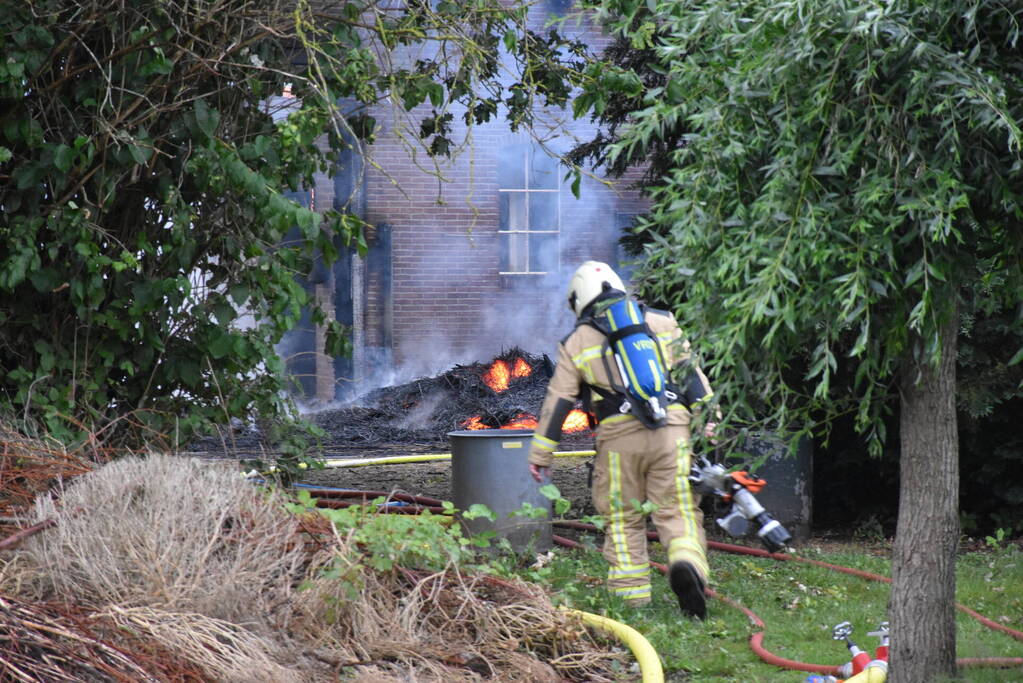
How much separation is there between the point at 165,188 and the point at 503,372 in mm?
9146

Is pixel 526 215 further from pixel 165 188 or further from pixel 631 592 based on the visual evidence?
pixel 631 592

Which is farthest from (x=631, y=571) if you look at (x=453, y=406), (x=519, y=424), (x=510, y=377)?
(x=510, y=377)

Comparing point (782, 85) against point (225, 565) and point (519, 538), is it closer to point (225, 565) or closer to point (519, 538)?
point (225, 565)

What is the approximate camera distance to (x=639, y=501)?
6.26m

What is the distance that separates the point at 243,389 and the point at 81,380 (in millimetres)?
997

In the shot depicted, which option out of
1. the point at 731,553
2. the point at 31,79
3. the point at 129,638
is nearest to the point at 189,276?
the point at 31,79

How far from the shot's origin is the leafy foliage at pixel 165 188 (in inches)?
244

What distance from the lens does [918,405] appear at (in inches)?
169

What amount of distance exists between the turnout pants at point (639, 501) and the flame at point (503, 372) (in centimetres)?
902

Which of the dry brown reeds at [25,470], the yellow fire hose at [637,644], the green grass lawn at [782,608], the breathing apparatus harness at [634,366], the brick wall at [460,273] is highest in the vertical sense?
the brick wall at [460,273]

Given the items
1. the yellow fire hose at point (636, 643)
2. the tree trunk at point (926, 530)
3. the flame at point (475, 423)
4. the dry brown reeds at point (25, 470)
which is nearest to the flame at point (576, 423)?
the flame at point (475, 423)

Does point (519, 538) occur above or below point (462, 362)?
below

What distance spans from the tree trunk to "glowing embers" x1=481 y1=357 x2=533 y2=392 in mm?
10997

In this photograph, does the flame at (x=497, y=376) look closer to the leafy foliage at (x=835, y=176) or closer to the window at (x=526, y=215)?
the window at (x=526, y=215)
